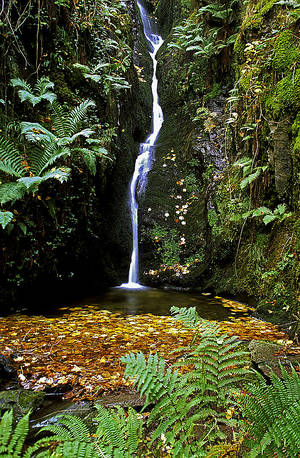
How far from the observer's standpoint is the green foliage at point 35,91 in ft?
15.2

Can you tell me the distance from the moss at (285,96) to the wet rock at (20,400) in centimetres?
480

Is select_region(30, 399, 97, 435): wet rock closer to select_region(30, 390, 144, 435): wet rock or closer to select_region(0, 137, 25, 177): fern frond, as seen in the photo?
select_region(30, 390, 144, 435): wet rock

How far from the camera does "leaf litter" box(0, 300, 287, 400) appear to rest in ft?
8.33

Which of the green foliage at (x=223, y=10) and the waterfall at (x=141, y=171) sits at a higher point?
the green foliage at (x=223, y=10)

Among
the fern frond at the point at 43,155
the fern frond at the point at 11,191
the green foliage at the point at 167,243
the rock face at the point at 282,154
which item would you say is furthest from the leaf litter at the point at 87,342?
the green foliage at the point at 167,243

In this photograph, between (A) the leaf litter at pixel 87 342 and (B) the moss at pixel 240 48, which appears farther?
(B) the moss at pixel 240 48

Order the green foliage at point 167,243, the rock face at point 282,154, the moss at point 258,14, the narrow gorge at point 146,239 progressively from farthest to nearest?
the green foliage at point 167,243, the moss at point 258,14, the rock face at point 282,154, the narrow gorge at point 146,239

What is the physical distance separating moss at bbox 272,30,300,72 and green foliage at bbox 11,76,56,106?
379cm

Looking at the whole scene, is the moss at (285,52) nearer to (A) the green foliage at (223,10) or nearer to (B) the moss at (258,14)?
(B) the moss at (258,14)

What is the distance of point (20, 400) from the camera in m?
2.23

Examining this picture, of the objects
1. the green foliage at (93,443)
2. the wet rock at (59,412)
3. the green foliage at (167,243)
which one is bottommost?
the wet rock at (59,412)

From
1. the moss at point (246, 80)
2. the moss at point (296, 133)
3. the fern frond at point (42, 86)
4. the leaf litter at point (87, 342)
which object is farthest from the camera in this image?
the moss at point (246, 80)

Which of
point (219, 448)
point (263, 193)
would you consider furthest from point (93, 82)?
point (219, 448)

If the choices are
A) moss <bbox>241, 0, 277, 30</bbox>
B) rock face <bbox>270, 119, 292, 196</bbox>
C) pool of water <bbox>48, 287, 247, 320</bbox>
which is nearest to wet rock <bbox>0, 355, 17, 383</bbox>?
pool of water <bbox>48, 287, 247, 320</bbox>
